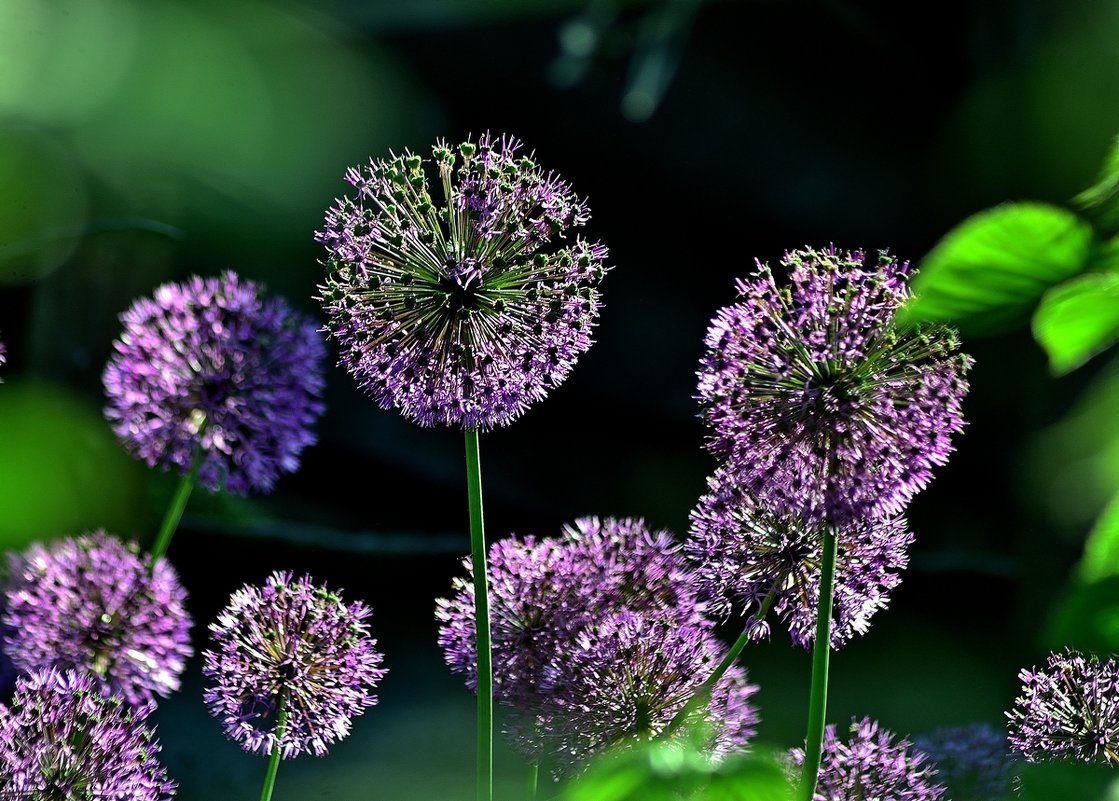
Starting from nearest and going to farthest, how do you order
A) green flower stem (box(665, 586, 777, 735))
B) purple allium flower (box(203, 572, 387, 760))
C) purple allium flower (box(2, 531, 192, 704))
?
green flower stem (box(665, 586, 777, 735)), purple allium flower (box(203, 572, 387, 760)), purple allium flower (box(2, 531, 192, 704))

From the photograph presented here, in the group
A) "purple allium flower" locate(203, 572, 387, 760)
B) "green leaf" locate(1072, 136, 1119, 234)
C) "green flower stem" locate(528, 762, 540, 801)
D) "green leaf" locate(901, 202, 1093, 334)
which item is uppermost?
Result: "purple allium flower" locate(203, 572, 387, 760)

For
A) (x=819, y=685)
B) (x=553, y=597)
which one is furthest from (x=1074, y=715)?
(x=553, y=597)

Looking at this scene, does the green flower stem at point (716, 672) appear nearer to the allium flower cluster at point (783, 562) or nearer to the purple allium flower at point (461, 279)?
the allium flower cluster at point (783, 562)

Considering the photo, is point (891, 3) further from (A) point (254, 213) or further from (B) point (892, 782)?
(B) point (892, 782)

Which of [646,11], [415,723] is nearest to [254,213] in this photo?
[646,11]

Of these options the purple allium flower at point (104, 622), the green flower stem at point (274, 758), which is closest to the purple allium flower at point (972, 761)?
the green flower stem at point (274, 758)

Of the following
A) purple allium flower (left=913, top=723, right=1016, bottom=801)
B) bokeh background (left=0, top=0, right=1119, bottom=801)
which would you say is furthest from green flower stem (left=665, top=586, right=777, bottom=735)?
bokeh background (left=0, top=0, right=1119, bottom=801)

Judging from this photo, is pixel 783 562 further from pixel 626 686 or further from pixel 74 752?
pixel 74 752

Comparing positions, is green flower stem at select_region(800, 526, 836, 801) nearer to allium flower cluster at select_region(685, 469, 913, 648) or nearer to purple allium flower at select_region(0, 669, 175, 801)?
allium flower cluster at select_region(685, 469, 913, 648)
